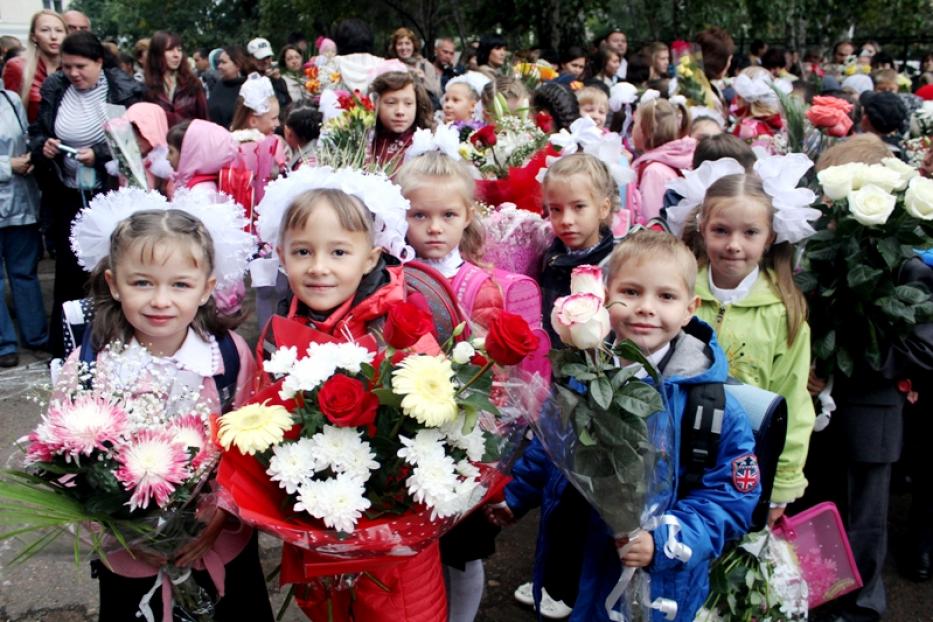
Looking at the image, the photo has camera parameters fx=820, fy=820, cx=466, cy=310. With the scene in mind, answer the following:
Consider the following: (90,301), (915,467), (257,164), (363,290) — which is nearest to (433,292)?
(363,290)

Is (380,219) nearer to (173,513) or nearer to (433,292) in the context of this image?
(433,292)

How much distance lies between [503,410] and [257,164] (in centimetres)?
408

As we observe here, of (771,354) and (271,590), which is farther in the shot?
(271,590)

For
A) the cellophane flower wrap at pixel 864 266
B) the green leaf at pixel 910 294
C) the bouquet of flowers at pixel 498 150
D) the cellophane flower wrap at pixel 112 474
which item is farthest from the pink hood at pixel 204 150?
the green leaf at pixel 910 294

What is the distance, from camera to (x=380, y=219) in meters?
2.68

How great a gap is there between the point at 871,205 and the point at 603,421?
5.77 feet

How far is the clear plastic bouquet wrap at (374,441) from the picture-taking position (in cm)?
184

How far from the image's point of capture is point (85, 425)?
199 centimetres

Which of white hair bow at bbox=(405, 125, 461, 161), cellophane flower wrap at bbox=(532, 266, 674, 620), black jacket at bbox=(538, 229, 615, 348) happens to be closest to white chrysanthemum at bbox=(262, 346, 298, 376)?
cellophane flower wrap at bbox=(532, 266, 674, 620)

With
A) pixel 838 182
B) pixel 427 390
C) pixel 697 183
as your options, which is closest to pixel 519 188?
pixel 697 183

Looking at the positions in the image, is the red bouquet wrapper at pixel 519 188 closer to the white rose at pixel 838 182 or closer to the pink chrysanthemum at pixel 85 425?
the white rose at pixel 838 182

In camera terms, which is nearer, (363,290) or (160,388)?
(160,388)

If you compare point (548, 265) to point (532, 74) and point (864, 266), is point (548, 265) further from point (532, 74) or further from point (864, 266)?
point (532, 74)

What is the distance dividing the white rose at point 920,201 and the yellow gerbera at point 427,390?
2.17 meters
